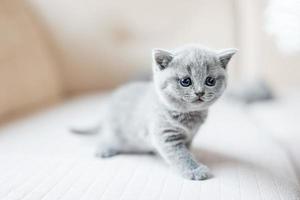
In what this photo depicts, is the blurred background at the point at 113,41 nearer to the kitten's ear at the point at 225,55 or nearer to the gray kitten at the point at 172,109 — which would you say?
the gray kitten at the point at 172,109

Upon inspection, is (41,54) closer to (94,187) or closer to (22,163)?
(22,163)

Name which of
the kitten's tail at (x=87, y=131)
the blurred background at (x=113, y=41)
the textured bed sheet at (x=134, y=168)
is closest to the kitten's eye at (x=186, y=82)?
the textured bed sheet at (x=134, y=168)

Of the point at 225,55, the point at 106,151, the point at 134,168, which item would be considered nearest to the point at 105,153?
the point at 106,151

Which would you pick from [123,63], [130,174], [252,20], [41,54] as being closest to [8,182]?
[130,174]

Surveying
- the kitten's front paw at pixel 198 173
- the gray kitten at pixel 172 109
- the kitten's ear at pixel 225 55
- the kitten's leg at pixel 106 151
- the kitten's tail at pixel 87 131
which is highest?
the kitten's ear at pixel 225 55

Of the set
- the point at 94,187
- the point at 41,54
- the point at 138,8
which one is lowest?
the point at 94,187

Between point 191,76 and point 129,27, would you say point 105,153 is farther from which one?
point 129,27
